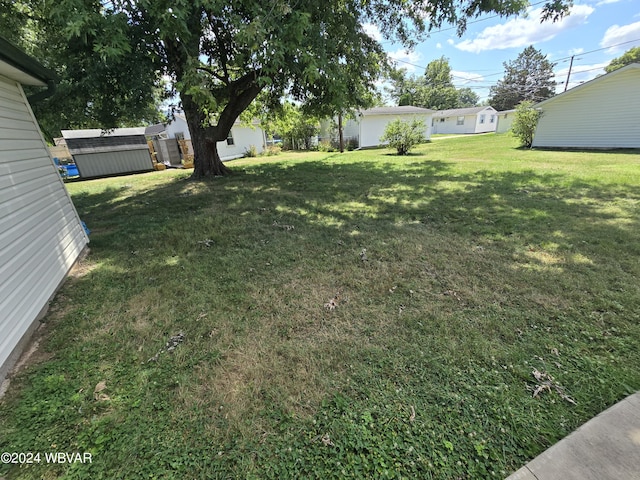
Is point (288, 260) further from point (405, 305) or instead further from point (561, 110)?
point (561, 110)

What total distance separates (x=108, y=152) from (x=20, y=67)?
527 inches

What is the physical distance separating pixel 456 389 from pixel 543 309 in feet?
4.53

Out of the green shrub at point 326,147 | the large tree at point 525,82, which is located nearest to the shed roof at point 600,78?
the green shrub at point 326,147

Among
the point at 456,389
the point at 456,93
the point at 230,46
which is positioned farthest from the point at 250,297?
the point at 456,93

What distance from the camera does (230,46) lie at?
26.1ft

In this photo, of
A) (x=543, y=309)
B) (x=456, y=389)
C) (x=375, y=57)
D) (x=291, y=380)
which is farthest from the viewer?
(x=375, y=57)

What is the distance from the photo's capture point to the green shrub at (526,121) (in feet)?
47.0

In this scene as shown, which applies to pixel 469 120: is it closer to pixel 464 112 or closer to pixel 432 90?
pixel 464 112

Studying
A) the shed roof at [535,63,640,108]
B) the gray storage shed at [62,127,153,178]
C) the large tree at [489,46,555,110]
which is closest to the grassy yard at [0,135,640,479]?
the shed roof at [535,63,640,108]

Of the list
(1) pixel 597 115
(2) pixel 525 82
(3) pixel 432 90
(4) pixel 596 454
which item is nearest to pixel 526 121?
(1) pixel 597 115

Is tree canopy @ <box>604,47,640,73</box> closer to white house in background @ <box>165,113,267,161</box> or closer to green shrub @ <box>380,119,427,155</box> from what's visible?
green shrub @ <box>380,119,427,155</box>

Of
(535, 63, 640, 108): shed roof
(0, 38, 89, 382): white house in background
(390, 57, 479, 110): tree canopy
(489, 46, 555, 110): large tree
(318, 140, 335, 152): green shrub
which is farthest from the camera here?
(489, 46, 555, 110): large tree

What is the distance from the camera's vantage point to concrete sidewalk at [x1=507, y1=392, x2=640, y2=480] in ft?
4.44

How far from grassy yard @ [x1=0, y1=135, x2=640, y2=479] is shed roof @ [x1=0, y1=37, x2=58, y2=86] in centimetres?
234
